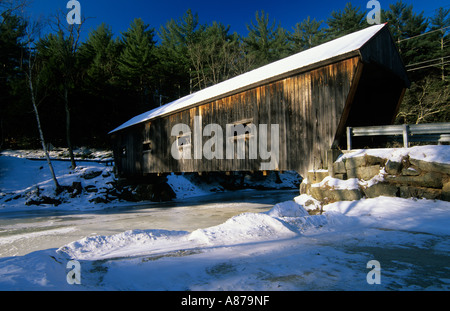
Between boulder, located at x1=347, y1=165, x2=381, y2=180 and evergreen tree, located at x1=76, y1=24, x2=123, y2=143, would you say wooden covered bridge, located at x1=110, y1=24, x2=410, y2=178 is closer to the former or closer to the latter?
boulder, located at x1=347, y1=165, x2=381, y2=180

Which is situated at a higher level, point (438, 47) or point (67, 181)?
point (438, 47)

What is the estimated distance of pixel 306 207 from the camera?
21.6 feet

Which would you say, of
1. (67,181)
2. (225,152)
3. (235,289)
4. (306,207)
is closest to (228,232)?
(235,289)

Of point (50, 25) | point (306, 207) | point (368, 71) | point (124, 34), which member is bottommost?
point (306, 207)

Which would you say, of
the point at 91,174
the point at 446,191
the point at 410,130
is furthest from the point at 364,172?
the point at 91,174

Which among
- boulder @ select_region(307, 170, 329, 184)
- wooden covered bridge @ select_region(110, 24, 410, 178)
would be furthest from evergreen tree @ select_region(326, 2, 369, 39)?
boulder @ select_region(307, 170, 329, 184)

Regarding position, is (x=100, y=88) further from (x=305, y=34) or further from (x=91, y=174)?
(x=305, y=34)

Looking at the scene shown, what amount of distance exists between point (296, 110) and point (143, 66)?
22.5 metres

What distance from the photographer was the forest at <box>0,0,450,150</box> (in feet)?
63.4

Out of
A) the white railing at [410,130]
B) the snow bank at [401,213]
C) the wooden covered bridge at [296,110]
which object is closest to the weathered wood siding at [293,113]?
the wooden covered bridge at [296,110]

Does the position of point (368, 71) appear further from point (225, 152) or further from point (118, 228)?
point (118, 228)
